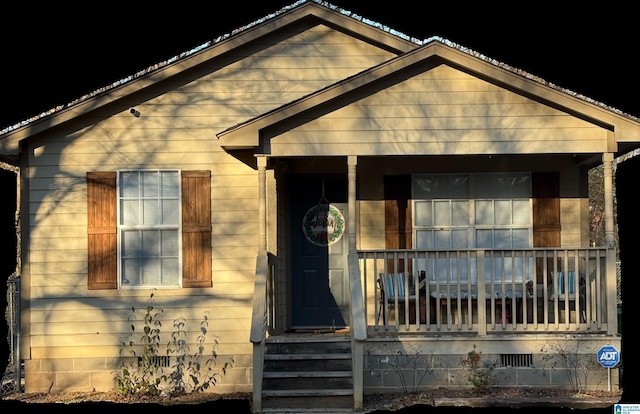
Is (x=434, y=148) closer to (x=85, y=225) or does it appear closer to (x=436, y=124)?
(x=436, y=124)

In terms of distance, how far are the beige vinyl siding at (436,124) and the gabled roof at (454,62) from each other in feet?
0.70

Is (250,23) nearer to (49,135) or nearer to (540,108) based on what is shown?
(49,135)

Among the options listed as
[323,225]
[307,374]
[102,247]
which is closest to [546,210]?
[323,225]

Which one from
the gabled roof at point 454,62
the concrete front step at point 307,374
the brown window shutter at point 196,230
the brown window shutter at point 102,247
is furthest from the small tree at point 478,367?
the brown window shutter at point 102,247

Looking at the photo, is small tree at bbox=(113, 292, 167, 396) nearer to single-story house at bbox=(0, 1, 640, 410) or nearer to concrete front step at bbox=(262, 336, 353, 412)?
single-story house at bbox=(0, 1, 640, 410)

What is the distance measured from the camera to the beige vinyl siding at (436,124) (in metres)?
11.0

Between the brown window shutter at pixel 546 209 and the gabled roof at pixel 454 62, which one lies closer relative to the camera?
the gabled roof at pixel 454 62

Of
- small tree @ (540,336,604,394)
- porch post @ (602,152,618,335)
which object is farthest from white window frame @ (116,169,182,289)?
porch post @ (602,152,618,335)

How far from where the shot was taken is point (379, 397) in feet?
35.3

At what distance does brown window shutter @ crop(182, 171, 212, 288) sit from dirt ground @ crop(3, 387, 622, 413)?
1.55 m

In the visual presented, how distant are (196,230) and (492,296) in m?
4.08

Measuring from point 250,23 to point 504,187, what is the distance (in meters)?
4.39

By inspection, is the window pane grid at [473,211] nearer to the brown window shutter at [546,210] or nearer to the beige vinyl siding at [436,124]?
the brown window shutter at [546,210]

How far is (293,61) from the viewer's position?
1245 centimetres
